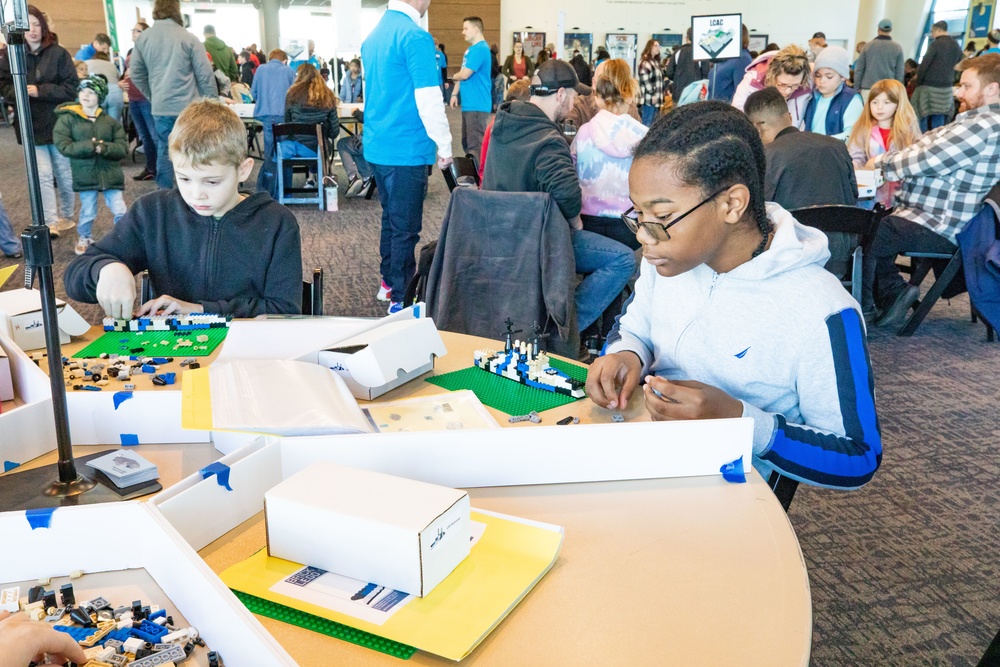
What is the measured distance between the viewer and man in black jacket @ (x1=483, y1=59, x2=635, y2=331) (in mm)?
3178

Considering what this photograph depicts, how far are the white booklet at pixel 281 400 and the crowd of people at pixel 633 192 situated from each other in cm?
45

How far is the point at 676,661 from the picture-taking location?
31.4 inches

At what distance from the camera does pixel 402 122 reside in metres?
3.86

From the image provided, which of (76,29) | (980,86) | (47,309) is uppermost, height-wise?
(76,29)

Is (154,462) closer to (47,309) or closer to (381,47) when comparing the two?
(47,309)

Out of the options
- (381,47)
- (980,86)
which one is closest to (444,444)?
→ (381,47)

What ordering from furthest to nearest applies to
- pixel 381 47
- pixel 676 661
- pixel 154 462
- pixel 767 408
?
1. pixel 381 47
2. pixel 767 408
3. pixel 154 462
4. pixel 676 661

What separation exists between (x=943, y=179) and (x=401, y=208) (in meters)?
2.59

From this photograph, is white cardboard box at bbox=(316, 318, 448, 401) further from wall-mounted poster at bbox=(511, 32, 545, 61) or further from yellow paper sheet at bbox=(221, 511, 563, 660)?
wall-mounted poster at bbox=(511, 32, 545, 61)

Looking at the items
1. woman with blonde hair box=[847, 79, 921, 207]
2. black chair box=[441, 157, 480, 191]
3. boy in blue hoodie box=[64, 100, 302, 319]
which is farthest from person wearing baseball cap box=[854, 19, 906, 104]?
boy in blue hoodie box=[64, 100, 302, 319]

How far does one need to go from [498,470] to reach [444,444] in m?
0.09

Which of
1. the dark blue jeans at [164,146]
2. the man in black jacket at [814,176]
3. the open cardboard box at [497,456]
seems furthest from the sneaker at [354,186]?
the open cardboard box at [497,456]

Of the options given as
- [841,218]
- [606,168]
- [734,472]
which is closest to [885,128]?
[841,218]

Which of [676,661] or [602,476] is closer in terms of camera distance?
[676,661]
